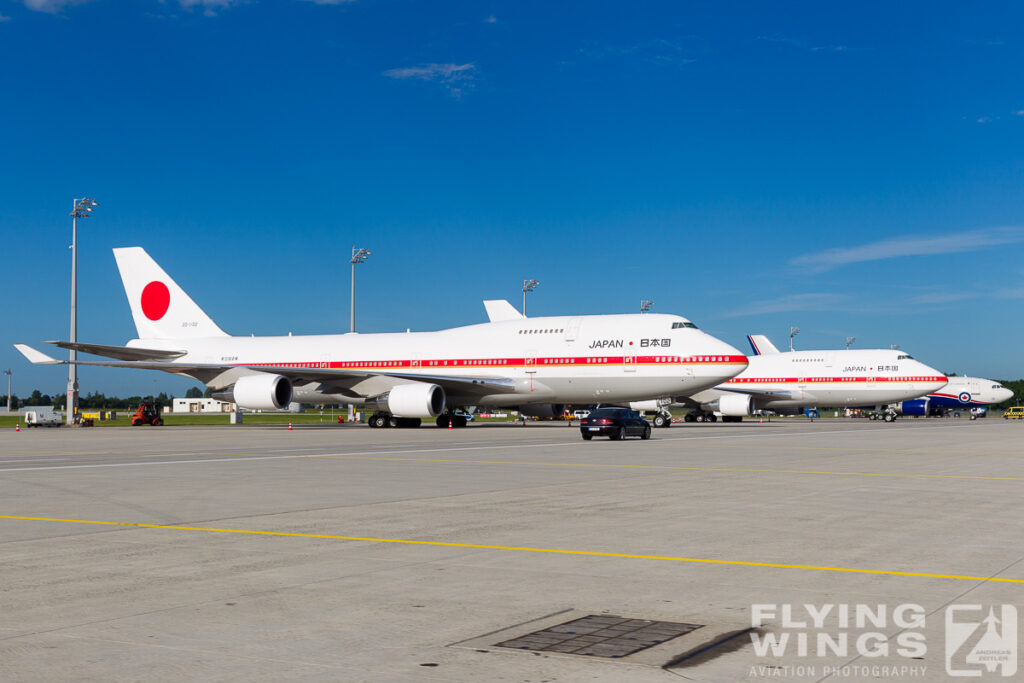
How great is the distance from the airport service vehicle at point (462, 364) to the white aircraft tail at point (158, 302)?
1.97m

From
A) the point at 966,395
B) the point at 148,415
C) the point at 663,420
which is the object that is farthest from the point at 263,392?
the point at 966,395

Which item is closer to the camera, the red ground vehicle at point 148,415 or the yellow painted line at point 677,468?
the yellow painted line at point 677,468

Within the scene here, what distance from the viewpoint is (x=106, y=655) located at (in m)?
5.66

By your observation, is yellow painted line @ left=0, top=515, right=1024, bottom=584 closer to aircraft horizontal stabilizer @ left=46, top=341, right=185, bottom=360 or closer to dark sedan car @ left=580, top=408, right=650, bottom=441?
dark sedan car @ left=580, top=408, right=650, bottom=441

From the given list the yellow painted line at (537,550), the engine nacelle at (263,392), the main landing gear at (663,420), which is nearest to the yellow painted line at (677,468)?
the yellow painted line at (537,550)

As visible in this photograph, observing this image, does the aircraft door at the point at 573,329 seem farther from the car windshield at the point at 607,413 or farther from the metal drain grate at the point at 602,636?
the metal drain grate at the point at 602,636

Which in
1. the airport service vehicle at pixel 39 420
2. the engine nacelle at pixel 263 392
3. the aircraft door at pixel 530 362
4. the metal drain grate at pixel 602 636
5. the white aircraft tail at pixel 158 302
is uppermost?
the white aircraft tail at pixel 158 302

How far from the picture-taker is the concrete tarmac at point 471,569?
18.4 feet

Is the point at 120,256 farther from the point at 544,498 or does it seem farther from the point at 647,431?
the point at 544,498

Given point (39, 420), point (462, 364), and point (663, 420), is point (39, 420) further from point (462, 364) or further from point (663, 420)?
point (663, 420)

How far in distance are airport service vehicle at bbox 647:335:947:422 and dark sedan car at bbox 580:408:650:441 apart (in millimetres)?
31626

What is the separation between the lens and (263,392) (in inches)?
1706

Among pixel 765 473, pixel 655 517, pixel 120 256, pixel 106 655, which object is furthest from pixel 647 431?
pixel 120 256

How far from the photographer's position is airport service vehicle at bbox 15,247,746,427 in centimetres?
4331
